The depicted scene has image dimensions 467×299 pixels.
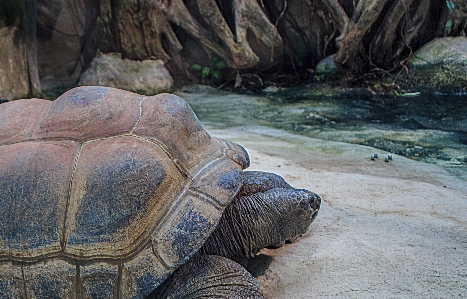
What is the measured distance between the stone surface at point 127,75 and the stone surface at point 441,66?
544cm

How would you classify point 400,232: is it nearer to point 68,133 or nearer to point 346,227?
point 346,227

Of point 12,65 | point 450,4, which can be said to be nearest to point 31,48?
point 12,65

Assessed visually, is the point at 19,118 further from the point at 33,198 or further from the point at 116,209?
the point at 116,209

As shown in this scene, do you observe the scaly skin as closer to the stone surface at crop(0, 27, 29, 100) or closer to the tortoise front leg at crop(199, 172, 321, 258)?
the tortoise front leg at crop(199, 172, 321, 258)

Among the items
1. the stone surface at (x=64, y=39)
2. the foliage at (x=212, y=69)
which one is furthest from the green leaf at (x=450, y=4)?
the stone surface at (x=64, y=39)

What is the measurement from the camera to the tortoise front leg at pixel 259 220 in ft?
7.38

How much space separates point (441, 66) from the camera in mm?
8570

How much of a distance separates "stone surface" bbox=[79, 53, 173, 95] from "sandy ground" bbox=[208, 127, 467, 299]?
19.1 ft

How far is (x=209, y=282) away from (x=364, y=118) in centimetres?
525

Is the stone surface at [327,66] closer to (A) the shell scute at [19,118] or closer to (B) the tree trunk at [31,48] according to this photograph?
(B) the tree trunk at [31,48]

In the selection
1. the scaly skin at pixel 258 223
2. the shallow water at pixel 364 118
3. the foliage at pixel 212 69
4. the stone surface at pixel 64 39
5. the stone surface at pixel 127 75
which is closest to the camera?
the scaly skin at pixel 258 223

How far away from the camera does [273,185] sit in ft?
8.50

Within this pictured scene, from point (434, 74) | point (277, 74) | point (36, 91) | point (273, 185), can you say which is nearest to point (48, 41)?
point (36, 91)

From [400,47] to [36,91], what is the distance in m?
7.51
